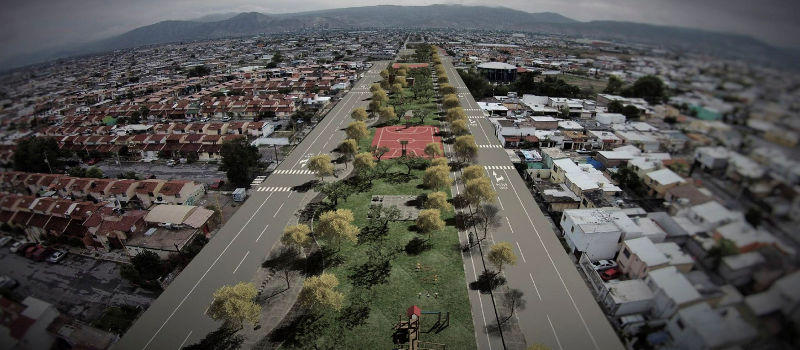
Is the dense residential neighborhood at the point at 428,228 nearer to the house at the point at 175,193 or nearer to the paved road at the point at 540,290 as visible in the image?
the paved road at the point at 540,290

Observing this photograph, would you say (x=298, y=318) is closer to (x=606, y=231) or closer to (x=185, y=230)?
(x=185, y=230)

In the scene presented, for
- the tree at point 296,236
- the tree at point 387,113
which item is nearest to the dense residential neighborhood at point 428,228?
the tree at point 296,236

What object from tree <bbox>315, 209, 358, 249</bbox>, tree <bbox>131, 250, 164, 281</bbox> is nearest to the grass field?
tree <bbox>315, 209, 358, 249</bbox>

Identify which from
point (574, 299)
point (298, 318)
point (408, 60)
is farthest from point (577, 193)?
point (408, 60)

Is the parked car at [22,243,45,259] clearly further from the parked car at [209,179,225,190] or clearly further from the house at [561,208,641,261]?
the house at [561,208,641,261]

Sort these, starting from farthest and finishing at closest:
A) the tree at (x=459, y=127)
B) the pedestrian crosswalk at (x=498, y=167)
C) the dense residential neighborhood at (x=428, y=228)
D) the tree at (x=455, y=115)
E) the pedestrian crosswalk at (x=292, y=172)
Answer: the tree at (x=455, y=115) → the tree at (x=459, y=127) → the pedestrian crosswalk at (x=292, y=172) → the pedestrian crosswalk at (x=498, y=167) → the dense residential neighborhood at (x=428, y=228)

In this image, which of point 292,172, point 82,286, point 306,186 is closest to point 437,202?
point 306,186

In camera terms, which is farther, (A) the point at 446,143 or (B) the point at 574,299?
(A) the point at 446,143
